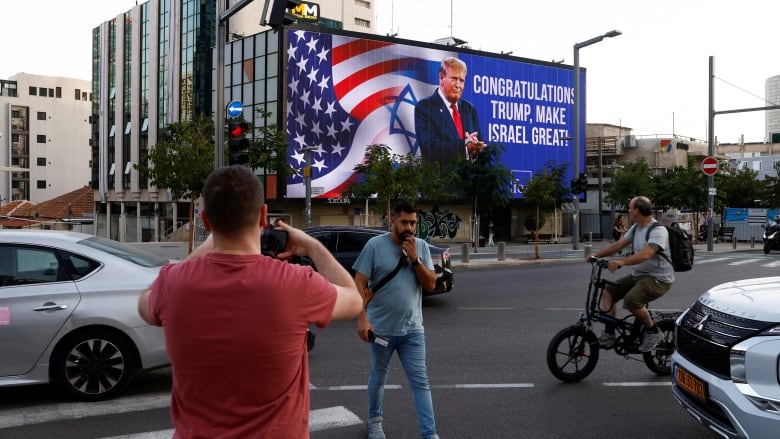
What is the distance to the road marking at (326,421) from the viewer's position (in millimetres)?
5039

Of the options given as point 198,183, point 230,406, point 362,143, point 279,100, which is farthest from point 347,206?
point 230,406

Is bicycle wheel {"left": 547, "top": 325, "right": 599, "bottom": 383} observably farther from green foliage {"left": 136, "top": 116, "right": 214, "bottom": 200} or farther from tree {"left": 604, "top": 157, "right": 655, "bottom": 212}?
tree {"left": 604, "top": 157, "right": 655, "bottom": 212}

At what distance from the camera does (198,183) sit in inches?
900

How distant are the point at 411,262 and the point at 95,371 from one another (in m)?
2.99

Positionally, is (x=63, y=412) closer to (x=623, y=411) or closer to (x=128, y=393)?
(x=128, y=393)

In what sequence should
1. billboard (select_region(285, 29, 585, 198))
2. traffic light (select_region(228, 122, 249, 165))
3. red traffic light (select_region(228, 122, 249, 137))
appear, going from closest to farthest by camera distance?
traffic light (select_region(228, 122, 249, 165)) < red traffic light (select_region(228, 122, 249, 137)) < billboard (select_region(285, 29, 585, 198))

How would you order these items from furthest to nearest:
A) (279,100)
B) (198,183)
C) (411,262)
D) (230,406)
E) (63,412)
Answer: (279,100) → (198,183) → (63,412) → (411,262) → (230,406)

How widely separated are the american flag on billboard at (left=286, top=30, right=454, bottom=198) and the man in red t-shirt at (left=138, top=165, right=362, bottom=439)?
37681 millimetres

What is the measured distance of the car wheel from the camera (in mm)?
5809

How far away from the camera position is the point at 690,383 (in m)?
4.66

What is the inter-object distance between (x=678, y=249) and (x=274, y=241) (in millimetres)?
5329

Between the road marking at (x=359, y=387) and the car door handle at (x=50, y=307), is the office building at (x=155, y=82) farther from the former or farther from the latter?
the car door handle at (x=50, y=307)

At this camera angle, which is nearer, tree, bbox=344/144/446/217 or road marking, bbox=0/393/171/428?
road marking, bbox=0/393/171/428

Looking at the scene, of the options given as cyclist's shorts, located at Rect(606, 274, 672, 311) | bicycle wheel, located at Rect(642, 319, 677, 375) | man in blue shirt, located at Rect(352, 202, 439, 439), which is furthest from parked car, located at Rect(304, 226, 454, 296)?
man in blue shirt, located at Rect(352, 202, 439, 439)
